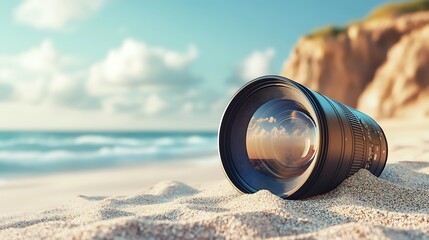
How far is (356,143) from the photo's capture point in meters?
2.37

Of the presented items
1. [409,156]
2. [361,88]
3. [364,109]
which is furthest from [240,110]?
[361,88]

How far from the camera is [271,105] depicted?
7.90ft

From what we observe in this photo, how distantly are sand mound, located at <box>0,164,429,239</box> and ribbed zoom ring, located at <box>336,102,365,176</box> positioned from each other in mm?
57

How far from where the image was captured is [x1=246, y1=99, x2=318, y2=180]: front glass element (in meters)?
2.26

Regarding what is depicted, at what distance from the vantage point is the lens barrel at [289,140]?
7.00 feet

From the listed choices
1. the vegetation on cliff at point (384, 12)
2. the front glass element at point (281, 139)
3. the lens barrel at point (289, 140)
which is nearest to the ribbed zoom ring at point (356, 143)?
the lens barrel at point (289, 140)

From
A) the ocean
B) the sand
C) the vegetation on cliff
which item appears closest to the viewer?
the sand

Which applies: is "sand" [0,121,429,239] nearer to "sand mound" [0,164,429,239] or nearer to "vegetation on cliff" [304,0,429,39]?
"sand mound" [0,164,429,239]

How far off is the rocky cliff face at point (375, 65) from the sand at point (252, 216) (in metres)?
12.9

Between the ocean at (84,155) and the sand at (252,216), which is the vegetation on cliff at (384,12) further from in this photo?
the sand at (252,216)

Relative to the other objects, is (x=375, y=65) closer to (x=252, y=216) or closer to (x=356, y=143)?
(x=356, y=143)

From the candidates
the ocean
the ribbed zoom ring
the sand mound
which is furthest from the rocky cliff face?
the sand mound

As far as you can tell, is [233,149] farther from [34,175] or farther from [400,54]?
[400,54]

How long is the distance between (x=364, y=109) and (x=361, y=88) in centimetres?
149
